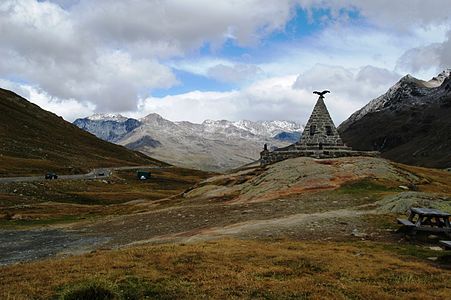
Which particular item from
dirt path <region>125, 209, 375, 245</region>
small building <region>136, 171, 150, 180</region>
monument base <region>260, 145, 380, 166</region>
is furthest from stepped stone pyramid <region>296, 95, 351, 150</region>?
small building <region>136, 171, 150, 180</region>

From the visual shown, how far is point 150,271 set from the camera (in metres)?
19.4

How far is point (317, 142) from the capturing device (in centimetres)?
7106

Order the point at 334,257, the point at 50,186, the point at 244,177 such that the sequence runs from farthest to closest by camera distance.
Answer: the point at 50,186
the point at 244,177
the point at 334,257

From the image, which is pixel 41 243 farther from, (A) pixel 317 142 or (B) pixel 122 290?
(A) pixel 317 142

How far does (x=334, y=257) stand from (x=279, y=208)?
59.2ft

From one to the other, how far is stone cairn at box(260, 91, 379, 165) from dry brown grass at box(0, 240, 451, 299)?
4468cm

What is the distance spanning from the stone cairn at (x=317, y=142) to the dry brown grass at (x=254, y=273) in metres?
44.7

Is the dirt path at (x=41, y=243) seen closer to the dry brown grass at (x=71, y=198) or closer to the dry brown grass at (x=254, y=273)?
the dry brown grass at (x=71, y=198)

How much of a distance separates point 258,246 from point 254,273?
5.61 m

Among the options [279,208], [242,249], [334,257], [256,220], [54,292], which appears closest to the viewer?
[54,292]

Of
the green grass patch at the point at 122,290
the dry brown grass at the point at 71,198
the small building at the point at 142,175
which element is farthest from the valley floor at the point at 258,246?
the small building at the point at 142,175

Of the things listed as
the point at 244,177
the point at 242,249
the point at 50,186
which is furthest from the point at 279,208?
the point at 50,186

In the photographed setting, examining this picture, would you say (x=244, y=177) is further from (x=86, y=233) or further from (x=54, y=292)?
(x=54, y=292)

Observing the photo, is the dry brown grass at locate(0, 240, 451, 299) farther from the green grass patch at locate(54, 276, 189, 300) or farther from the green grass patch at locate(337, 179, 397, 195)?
the green grass patch at locate(337, 179, 397, 195)
